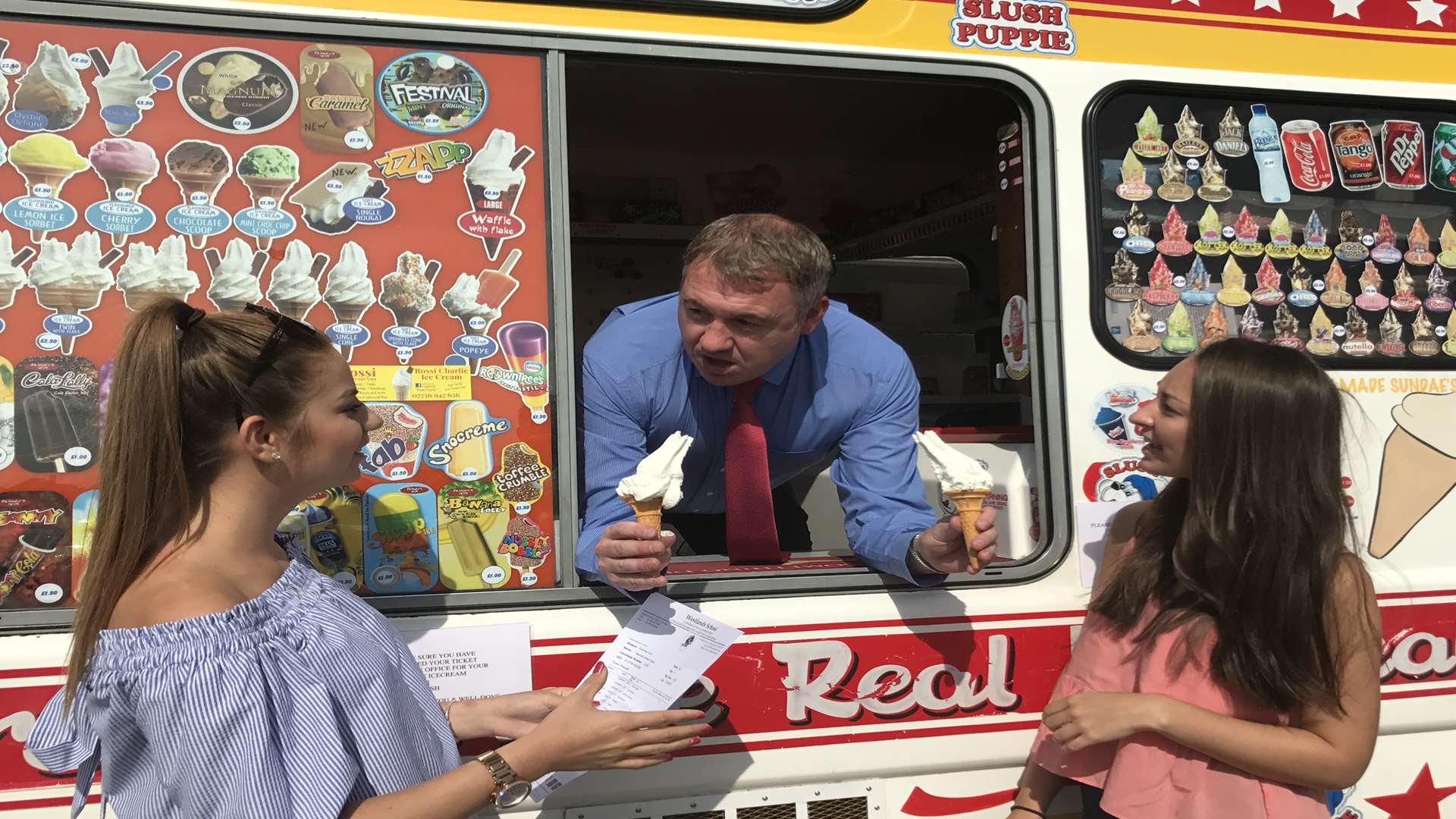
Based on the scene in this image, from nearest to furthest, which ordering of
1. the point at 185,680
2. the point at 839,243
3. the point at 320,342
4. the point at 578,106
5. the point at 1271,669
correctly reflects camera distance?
1. the point at 185,680
2. the point at 320,342
3. the point at 1271,669
4. the point at 578,106
5. the point at 839,243

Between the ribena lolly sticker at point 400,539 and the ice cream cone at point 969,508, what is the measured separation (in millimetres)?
1025

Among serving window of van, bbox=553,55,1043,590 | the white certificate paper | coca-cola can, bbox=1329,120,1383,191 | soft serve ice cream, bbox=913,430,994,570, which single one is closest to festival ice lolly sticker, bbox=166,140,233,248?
serving window of van, bbox=553,55,1043,590

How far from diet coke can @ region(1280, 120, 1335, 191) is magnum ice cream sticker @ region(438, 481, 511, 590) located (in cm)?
208

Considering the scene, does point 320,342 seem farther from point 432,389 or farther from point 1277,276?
point 1277,276

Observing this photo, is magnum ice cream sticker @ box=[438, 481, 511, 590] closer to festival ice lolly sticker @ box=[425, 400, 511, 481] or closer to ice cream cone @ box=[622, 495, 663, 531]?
festival ice lolly sticker @ box=[425, 400, 511, 481]

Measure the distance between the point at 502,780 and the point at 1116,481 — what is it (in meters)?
1.56

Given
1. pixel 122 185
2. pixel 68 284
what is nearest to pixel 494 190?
pixel 122 185

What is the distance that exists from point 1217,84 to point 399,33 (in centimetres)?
189

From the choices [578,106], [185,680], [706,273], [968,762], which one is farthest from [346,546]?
[578,106]

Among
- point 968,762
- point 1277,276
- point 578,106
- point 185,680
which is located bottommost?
point 968,762

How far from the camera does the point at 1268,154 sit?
2484 millimetres

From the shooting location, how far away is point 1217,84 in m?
2.44

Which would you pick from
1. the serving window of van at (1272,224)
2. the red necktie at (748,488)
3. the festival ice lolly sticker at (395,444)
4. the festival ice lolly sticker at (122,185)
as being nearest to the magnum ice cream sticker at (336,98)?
the festival ice lolly sticker at (122,185)

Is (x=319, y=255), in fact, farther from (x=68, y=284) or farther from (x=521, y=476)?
(x=521, y=476)
